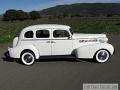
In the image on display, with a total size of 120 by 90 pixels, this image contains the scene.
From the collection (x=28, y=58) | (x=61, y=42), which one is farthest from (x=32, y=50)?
(x=61, y=42)

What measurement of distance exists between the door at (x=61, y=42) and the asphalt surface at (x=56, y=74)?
538mm

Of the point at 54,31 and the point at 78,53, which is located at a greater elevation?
the point at 54,31

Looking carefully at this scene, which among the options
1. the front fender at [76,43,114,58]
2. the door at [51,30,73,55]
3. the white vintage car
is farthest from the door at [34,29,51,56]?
the front fender at [76,43,114,58]

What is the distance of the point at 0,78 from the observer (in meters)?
11.3

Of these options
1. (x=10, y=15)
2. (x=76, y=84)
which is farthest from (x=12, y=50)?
(x=10, y=15)

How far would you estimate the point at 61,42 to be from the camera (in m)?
14.2

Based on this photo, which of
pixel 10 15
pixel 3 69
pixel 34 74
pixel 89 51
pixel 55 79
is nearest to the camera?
pixel 55 79

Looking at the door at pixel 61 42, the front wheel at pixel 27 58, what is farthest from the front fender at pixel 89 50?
the front wheel at pixel 27 58

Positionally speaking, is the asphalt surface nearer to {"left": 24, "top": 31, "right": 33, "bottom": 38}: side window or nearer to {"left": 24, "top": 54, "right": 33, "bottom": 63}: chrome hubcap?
{"left": 24, "top": 54, "right": 33, "bottom": 63}: chrome hubcap

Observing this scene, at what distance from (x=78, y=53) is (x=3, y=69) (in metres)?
3.30

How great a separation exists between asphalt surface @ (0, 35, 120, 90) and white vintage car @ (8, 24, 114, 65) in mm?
406

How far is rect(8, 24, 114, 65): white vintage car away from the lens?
46.3 feet

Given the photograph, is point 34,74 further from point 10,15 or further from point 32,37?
point 10,15

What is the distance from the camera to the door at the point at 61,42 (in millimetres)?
14211
